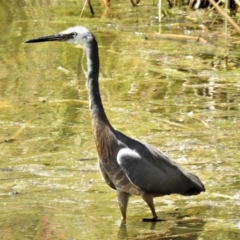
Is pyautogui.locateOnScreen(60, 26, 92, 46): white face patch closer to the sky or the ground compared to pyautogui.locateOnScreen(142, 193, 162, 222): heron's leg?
closer to the sky

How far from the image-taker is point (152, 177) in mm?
4648

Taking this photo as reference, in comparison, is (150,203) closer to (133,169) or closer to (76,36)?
(133,169)

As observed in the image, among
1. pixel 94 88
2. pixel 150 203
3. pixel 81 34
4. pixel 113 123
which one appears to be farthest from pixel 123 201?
pixel 113 123

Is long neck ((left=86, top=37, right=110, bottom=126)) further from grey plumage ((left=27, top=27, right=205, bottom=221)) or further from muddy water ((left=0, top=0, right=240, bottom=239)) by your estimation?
muddy water ((left=0, top=0, right=240, bottom=239))

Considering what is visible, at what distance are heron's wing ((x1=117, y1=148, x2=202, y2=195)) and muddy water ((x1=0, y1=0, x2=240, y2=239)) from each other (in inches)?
5.7

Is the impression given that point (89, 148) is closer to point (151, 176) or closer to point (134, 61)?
point (151, 176)

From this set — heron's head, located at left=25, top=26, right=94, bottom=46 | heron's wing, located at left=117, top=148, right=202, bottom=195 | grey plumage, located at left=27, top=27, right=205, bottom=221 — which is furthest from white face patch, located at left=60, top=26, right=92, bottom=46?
heron's wing, located at left=117, top=148, right=202, bottom=195

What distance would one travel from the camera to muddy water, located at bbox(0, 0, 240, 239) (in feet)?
14.8

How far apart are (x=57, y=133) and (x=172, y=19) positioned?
4.86 m

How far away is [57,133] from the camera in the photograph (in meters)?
6.24

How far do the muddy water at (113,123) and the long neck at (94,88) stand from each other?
506 mm

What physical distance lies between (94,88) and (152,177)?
61cm

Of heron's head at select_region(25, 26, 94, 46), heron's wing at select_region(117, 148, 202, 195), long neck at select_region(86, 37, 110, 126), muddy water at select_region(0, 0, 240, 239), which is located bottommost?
muddy water at select_region(0, 0, 240, 239)

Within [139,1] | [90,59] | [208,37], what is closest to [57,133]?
[90,59]
